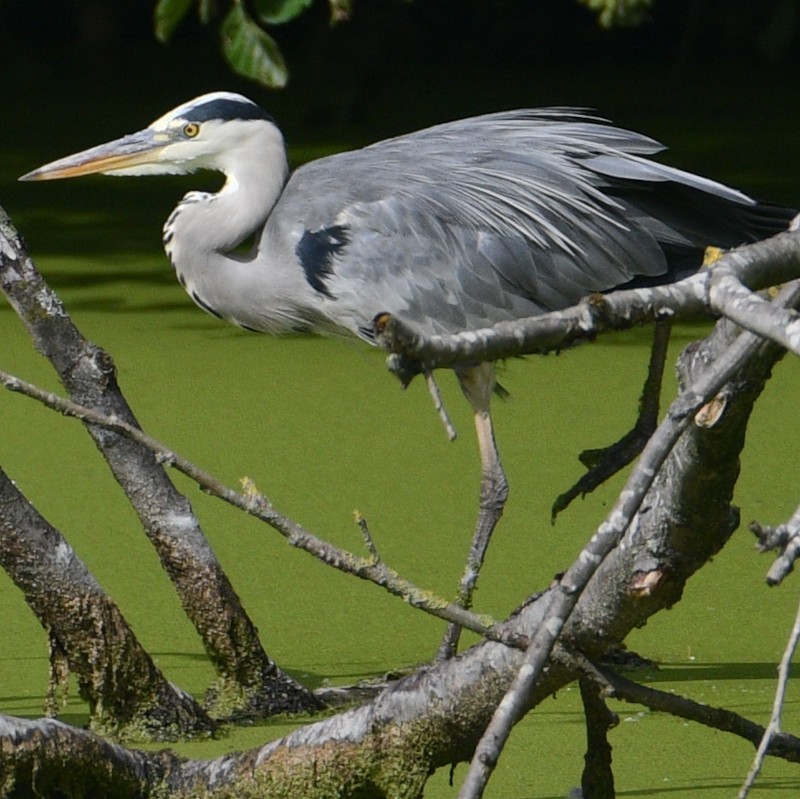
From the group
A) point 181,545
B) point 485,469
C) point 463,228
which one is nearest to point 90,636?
point 181,545

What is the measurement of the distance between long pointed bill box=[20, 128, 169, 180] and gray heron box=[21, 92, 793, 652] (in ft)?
0.28

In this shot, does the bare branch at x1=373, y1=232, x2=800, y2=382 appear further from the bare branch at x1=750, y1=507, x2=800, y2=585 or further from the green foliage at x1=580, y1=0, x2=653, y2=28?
the green foliage at x1=580, y1=0, x2=653, y2=28

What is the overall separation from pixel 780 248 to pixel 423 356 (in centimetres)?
25

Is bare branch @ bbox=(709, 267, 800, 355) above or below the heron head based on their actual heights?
above

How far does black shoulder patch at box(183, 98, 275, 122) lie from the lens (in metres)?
2.75

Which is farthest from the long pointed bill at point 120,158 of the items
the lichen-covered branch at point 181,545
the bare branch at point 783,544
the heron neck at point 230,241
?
the bare branch at point 783,544

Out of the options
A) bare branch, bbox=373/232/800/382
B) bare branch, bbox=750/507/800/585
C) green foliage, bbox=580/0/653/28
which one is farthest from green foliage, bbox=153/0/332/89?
bare branch, bbox=750/507/800/585

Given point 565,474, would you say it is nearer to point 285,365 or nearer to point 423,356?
point 285,365

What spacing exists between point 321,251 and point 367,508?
0.59 meters

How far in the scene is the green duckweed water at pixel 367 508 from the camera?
213cm

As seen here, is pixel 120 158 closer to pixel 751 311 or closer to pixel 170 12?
pixel 170 12

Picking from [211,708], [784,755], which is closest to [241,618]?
[211,708]

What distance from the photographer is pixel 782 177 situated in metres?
5.77

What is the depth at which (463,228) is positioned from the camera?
2.63 meters
